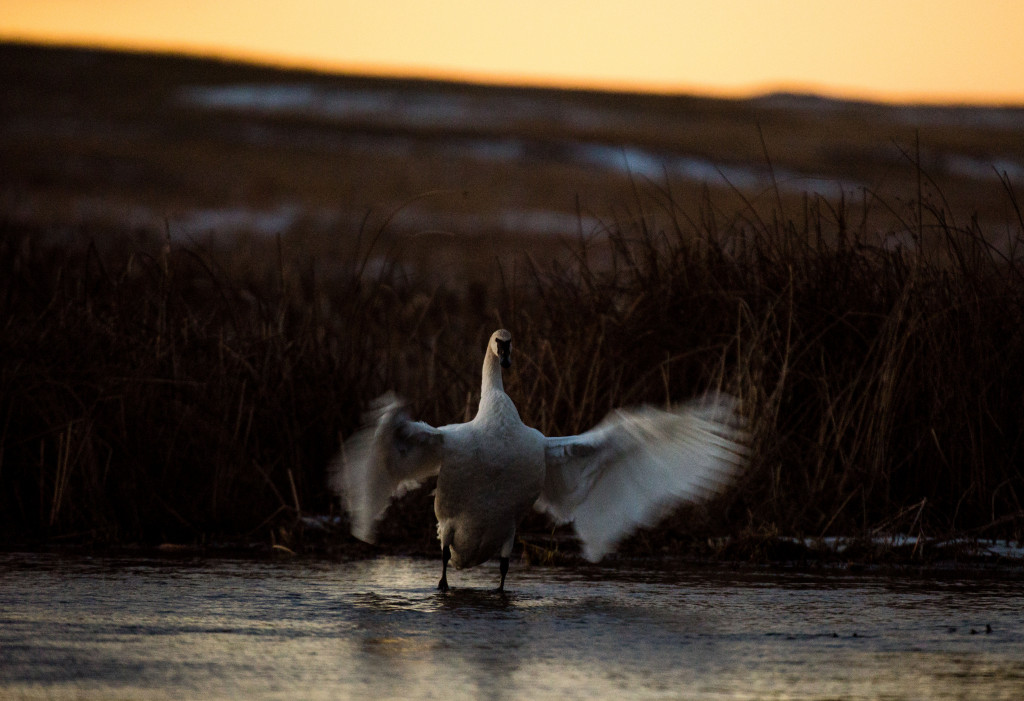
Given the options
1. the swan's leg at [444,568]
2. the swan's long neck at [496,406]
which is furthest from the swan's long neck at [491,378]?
the swan's leg at [444,568]

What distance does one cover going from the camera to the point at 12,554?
23.3 ft

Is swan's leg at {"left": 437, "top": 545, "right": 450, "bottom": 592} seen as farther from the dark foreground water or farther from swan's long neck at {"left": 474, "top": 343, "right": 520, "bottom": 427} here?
swan's long neck at {"left": 474, "top": 343, "right": 520, "bottom": 427}

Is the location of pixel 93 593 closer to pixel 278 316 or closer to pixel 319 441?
pixel 319 441

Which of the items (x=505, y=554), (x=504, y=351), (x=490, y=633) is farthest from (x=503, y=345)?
(x=490, y=633)

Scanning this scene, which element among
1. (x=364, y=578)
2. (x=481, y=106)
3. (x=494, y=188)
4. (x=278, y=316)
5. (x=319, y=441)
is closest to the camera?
(x=364, y=578)

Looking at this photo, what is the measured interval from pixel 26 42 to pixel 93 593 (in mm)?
96960

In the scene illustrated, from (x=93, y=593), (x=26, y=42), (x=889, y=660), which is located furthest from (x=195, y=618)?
(x=26, y=42)

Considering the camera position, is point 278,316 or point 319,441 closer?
point 319,441

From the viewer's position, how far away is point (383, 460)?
6.31m

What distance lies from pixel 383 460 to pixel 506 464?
56cm

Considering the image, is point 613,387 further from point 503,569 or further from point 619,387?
point 503,569

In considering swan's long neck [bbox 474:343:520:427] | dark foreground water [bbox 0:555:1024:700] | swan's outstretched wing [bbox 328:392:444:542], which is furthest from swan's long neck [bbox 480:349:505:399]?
dark foreground water [bbox 0:555:1024:700]

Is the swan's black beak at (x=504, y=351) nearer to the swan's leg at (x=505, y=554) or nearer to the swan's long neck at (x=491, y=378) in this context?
the swan's long neck at (x=491, y=378)

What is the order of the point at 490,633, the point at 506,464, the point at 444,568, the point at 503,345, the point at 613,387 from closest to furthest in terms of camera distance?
the point at 490,633, the point at 506,464, the point at 503,345, the point at 444,568, the point at 613,387
